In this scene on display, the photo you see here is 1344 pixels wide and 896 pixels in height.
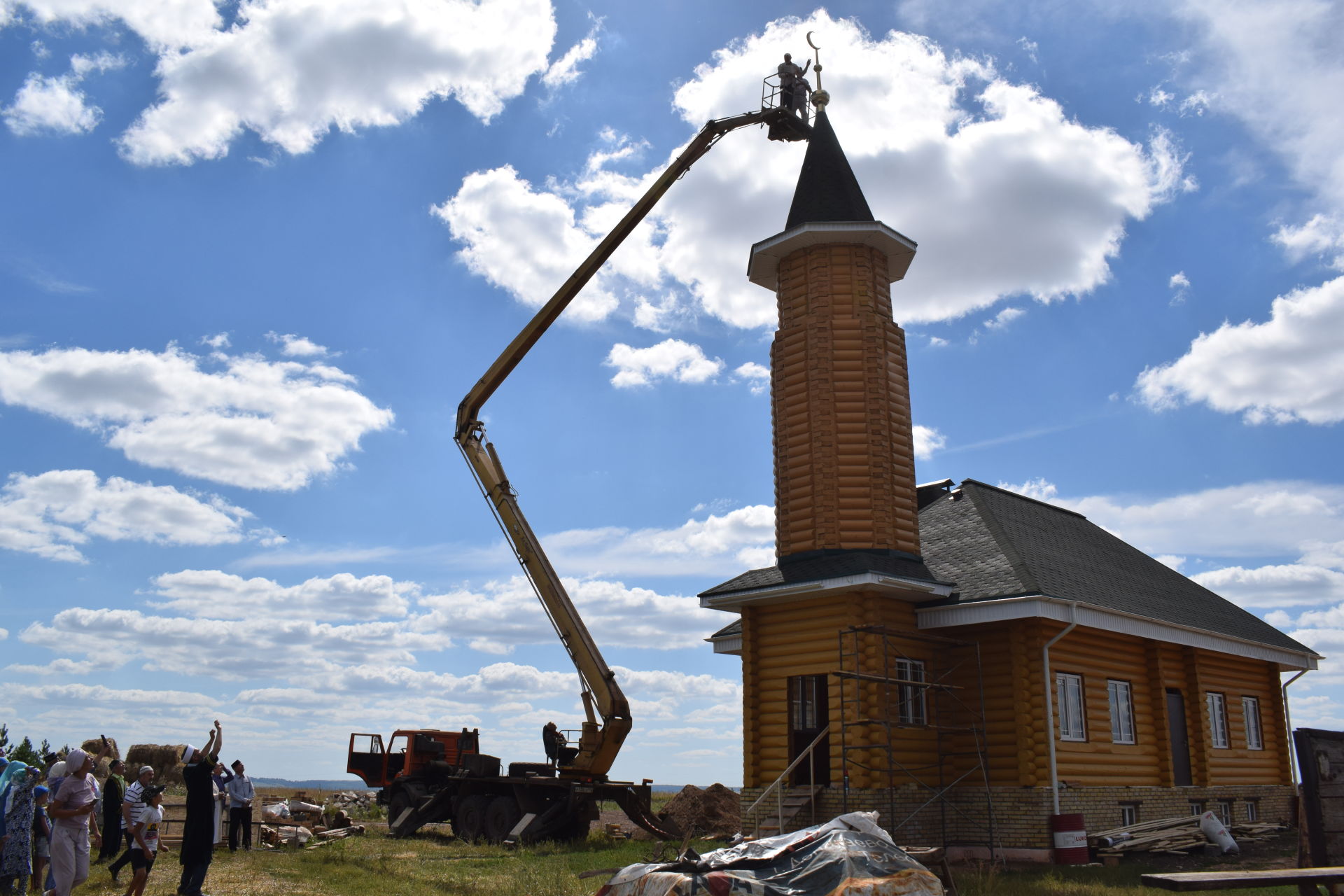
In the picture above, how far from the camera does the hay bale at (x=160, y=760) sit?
115 ft

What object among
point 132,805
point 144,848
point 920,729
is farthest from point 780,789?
point 132,805

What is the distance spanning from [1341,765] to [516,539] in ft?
52.4

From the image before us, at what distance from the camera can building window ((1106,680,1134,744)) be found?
19.1m

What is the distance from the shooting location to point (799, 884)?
30.4ft

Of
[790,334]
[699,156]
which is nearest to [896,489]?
[790,334]

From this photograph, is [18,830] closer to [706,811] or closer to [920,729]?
[920,729]

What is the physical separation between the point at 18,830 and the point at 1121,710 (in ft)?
57.4

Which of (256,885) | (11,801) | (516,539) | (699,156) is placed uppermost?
(699,156)

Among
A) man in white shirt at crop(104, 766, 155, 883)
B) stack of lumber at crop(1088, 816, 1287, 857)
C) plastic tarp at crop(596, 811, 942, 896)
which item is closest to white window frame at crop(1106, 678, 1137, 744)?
stack of lumber at crop(1088, 816, 1287, 857)

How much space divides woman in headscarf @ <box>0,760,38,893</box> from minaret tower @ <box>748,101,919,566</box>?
1208cm

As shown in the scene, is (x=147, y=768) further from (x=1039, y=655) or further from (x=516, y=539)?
(x=1039, y=655)

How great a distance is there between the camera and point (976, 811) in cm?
1742

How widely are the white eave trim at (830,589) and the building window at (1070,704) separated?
248 centimetres

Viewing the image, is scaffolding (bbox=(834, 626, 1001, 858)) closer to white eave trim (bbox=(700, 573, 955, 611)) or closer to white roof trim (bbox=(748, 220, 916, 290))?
white eave trim (bbox=(700, 573, 955, 611))
